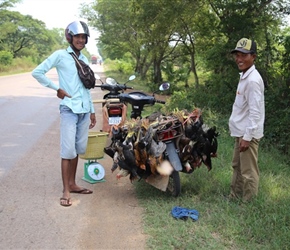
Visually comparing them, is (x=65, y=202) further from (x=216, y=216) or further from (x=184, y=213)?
(x=216, y=216)

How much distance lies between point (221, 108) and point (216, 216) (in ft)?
26.0

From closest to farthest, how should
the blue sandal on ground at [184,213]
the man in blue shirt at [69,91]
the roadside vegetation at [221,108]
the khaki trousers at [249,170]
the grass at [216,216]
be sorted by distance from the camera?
1. the grass at [216,216]
2. the roadside vegetation at [221,108]
3. the blue sandal on ground at [184,213]
4. the khaki trousers at [249,170]
5. the man in blue shirt at [69,91]

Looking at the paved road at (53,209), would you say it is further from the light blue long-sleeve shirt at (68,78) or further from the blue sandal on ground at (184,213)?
the light blue long-sleeve shirt at (68,78)

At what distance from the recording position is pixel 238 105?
3990 millimetres

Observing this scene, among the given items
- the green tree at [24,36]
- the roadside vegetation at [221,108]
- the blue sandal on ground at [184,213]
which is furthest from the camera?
the green tree at [24,36]

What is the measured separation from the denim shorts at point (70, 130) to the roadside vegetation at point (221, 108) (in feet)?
3.41

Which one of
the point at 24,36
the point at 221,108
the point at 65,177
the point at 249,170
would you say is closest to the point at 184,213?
the point at 249,170

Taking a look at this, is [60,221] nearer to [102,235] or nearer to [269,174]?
[102,235]

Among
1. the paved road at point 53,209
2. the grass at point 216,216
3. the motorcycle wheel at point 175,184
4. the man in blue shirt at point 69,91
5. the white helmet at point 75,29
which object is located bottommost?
the paved road at point 53,209

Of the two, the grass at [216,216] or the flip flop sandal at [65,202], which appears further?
the flip flop sandal at [65,202]

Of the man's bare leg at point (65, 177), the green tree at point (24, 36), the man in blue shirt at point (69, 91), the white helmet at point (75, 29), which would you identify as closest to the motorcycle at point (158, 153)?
→ the man in blue shirt at point (69, 91)

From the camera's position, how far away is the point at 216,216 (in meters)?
3.78

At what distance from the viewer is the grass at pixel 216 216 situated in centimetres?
330

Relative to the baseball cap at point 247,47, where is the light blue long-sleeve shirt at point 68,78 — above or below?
below
